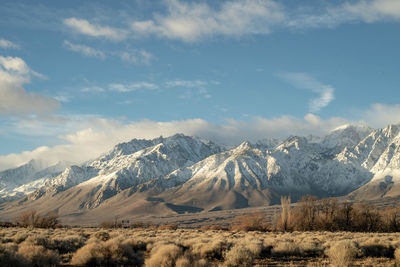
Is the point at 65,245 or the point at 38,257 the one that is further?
the point at 65,245

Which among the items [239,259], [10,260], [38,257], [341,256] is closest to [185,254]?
[239,259]

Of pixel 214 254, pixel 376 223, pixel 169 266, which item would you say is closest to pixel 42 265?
pixel 169 266

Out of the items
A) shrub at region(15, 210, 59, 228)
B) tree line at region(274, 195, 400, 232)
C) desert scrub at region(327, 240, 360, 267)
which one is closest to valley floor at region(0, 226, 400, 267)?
desert scrub at region(327, 240, 360, 267)

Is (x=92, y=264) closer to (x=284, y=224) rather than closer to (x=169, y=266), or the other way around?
(x=169, y=266)

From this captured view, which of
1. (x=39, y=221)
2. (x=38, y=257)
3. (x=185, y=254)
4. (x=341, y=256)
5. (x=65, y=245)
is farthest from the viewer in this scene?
(x=39, y=221)

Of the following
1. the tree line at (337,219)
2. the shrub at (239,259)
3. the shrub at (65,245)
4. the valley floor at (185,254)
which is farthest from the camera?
the tree line at (337,219)

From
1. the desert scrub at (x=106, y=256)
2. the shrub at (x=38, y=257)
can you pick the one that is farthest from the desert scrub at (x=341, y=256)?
the shrub at (x=38, y=257)

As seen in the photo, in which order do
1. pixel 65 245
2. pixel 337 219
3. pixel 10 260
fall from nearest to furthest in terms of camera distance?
pixel 10 260, pixel 65 245, pixel 337 219

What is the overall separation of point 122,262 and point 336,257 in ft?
42.0

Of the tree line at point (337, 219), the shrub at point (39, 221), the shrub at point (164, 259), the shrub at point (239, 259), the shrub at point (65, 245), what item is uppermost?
the shrub at point (164, 259)

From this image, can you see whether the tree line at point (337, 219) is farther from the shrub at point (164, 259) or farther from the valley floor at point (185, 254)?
the shrub at point (164, 259)

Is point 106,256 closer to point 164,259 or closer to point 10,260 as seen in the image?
point 164,259

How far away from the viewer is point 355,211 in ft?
291

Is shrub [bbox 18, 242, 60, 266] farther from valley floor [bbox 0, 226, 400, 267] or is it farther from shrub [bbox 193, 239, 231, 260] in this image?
shrub [bbox 193, 239, 231, 260]
